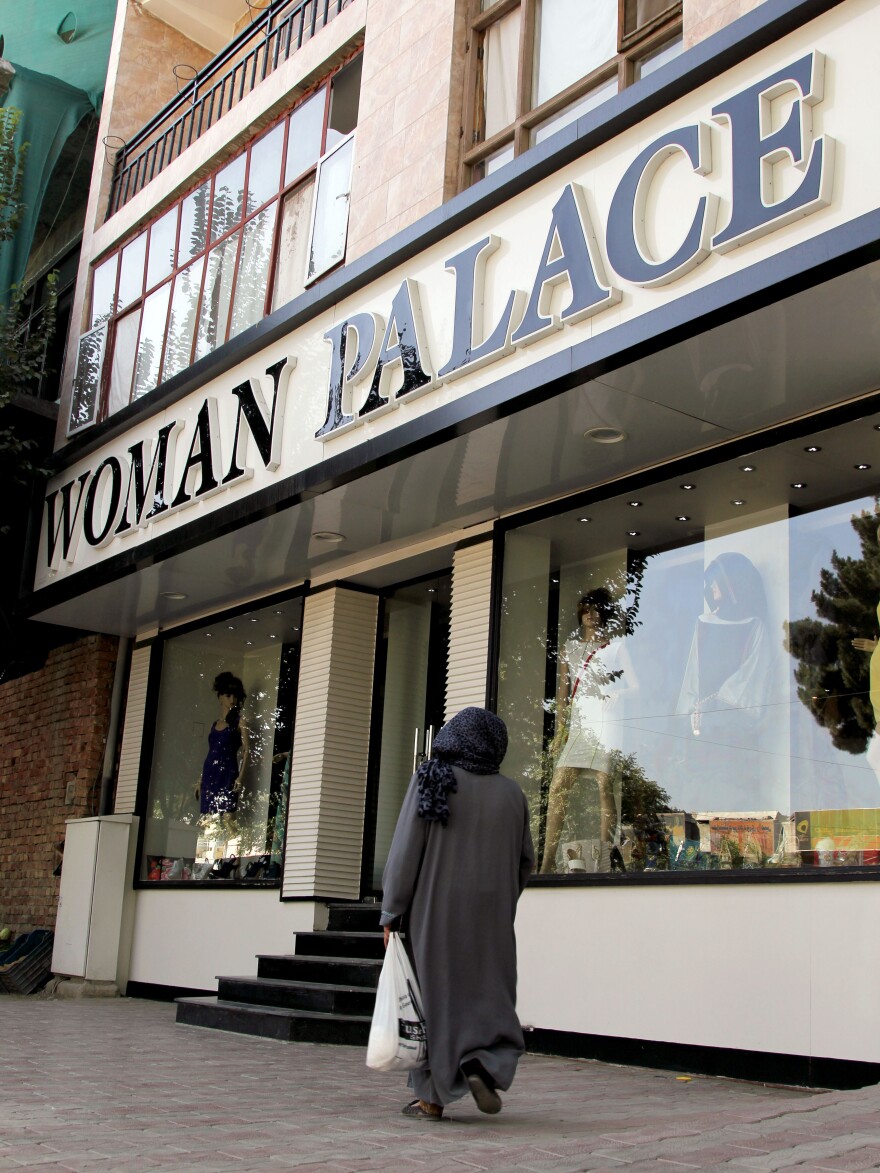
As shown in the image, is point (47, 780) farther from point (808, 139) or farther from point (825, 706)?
point (808, 139)

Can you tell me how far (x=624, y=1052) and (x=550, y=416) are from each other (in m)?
3.74

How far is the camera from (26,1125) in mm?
4391

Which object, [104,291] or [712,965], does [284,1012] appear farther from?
[104,291]

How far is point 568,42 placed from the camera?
Answer: 8391 mm

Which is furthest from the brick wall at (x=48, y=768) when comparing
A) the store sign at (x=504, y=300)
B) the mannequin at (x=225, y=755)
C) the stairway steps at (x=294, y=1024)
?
the stairway steps at (x=294, y=1024)

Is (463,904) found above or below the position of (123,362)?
below

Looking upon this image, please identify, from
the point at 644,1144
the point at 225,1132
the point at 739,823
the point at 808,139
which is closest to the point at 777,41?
the point at 808,139

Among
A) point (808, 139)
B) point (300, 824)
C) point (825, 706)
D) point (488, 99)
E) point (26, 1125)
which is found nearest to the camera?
point (26, 1125)

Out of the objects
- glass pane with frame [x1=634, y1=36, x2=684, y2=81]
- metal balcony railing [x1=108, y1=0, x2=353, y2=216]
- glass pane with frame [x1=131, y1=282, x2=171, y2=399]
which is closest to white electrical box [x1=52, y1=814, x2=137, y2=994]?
glass pane with frame [x1=131, y1=282, x2=171, y2=399]

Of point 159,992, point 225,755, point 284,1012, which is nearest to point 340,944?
point 284,1012

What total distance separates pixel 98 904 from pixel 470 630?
18.1 feet

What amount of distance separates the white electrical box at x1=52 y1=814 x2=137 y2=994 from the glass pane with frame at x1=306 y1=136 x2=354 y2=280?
5.97 metres

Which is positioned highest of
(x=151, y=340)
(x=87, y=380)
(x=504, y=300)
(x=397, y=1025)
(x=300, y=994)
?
(x=151, y=340)

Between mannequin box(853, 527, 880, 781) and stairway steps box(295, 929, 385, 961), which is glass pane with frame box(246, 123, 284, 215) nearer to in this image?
stairway steps box(295, 929, 385, 961)
